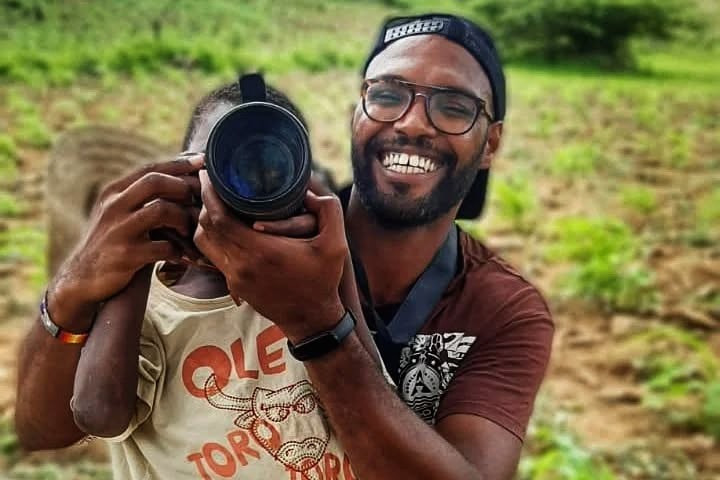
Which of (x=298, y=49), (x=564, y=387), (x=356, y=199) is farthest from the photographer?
(x=298, y=49)

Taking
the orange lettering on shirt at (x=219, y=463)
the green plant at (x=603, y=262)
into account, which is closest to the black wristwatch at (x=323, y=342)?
the orange lettering on shirt at (x=219, y=463)

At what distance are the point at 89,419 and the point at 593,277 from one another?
12.4 feet

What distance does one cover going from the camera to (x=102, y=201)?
0.99 metres

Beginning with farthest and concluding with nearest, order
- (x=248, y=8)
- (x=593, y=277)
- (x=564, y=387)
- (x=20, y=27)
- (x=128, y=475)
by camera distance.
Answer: (x=248, y=8) < (x=20, y=27) < (x=593, y=277) < (x=564, y=387) < (x=128, y=475)

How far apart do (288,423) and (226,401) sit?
9cm

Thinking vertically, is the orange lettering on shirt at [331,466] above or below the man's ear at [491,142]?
below

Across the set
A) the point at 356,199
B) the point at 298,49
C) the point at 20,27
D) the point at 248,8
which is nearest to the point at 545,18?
the point at 298,49

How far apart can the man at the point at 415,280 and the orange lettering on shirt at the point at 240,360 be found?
4 cm

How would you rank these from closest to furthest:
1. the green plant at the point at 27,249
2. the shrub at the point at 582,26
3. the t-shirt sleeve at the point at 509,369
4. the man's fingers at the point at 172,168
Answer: the man's fingers at the point at 172,168
the t-shirt sleeve at the point at 509,369
the green plant at the point at 27,249
the shrub at the point at 582,26

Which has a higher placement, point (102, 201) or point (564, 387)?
point (102, 201)

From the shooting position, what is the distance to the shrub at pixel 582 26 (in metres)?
12.8

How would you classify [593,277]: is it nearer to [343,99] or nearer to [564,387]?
[564,387]

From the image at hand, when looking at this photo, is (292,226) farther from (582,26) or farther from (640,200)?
(582,26)

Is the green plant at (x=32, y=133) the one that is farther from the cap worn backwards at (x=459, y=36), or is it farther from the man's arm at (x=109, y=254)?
the man's arm at (x=109, y=254)
